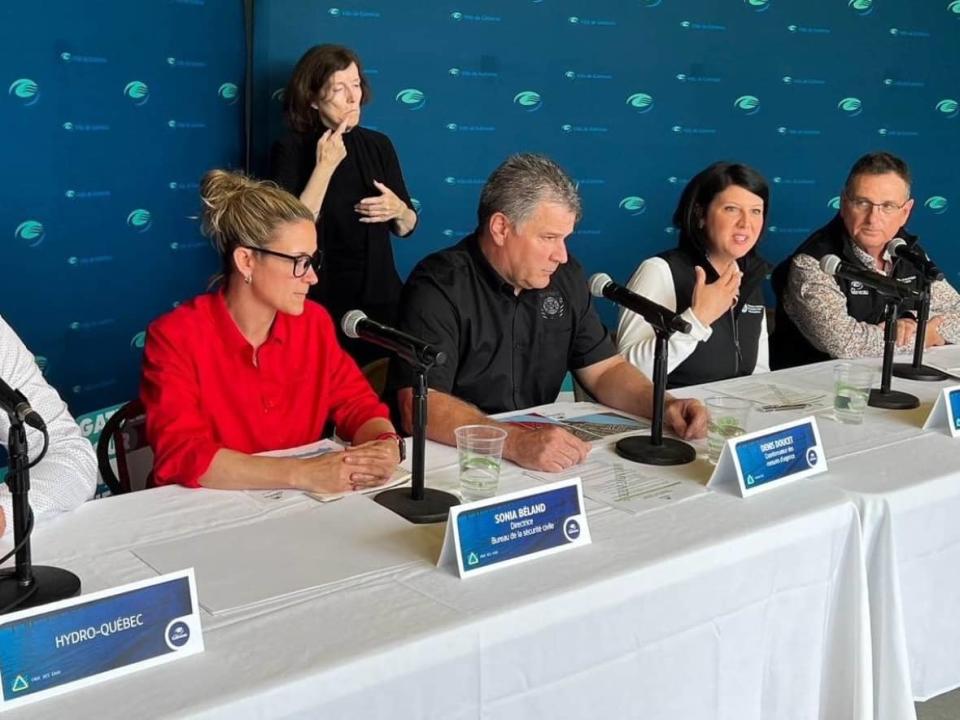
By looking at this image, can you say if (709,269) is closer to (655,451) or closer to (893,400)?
(893,400)

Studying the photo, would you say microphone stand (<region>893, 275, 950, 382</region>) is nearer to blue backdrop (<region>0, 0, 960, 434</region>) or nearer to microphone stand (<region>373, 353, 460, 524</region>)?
microphone stand (<region>373, 353, 460, 524</region>)

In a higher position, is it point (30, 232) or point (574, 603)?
point (30, 232)

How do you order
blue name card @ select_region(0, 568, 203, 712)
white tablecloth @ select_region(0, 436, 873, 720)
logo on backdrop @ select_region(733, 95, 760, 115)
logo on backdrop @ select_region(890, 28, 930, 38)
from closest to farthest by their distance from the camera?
blue name card @ select_region(0, 568, 203, 712) < white tablecloth @ select_region(0, 436, 873, 720) < logo on backdrop @ select_region(733, 95, 760, 115) < logo on backdrop @ select_region(890, 28, 930, 38)

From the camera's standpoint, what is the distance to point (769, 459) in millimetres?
1798

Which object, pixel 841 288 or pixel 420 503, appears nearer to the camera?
pixel 420 503

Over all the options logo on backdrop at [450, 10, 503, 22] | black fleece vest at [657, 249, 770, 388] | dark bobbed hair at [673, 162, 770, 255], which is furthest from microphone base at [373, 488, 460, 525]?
logo on backdrop at [450, 10, 503, 22]

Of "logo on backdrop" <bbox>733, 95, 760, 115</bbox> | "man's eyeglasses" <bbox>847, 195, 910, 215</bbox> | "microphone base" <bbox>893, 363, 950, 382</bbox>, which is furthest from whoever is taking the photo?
"logo on backdrop" <bbox>733, 95, 760, 115</bbox>

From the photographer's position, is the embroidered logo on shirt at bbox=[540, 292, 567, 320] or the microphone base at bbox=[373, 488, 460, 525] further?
the embroidered logo on shirt at bbox=[540, 292, 567, 320]

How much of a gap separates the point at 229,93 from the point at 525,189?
78.4 inches

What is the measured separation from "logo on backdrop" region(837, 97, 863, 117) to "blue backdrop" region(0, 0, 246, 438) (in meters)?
3.18

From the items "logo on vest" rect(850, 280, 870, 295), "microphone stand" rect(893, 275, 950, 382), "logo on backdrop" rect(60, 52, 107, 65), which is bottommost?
"microphone stand" rect(893, 275, 950, 382)

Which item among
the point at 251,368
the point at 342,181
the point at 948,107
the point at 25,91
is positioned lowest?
the point at 251,368

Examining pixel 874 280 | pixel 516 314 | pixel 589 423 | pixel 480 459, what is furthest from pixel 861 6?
pixel 480 459

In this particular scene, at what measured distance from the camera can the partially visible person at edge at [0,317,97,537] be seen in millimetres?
1572
